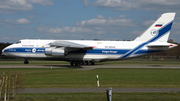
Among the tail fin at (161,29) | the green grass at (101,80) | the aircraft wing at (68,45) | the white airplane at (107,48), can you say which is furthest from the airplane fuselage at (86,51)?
the green grass at (101,80)

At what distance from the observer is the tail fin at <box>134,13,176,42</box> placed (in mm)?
41938

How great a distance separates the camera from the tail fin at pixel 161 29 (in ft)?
138

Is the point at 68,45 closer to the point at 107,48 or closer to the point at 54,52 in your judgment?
the point at 54,52

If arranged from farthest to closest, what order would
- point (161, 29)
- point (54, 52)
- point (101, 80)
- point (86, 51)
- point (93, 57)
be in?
point (93, 57)
point (86, 51)
point (161, 29)
point (54, 52)
point (101, 80)

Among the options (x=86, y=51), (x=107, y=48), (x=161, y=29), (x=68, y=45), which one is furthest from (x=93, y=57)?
(x=161, y=29)

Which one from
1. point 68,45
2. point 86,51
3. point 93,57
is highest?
point 68,45

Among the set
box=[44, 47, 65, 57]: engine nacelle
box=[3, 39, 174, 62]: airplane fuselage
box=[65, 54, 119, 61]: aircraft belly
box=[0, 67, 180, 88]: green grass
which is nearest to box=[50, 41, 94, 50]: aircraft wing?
box=[44, 47, 65, 57]: engine nacelle

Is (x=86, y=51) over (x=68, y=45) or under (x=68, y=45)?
under

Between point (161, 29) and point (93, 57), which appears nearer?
point (161, 29)

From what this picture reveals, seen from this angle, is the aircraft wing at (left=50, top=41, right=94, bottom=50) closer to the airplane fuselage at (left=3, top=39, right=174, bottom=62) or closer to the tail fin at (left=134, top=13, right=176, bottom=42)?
the airplane fuselage at (left=3, top=39, right=174, bottom=62)

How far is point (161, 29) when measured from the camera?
42.1 metres

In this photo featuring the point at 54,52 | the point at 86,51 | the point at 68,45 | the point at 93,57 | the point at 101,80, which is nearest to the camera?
the point at 101,80

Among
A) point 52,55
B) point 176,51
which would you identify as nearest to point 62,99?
point 52,55

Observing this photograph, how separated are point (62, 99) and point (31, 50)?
31.1 m
